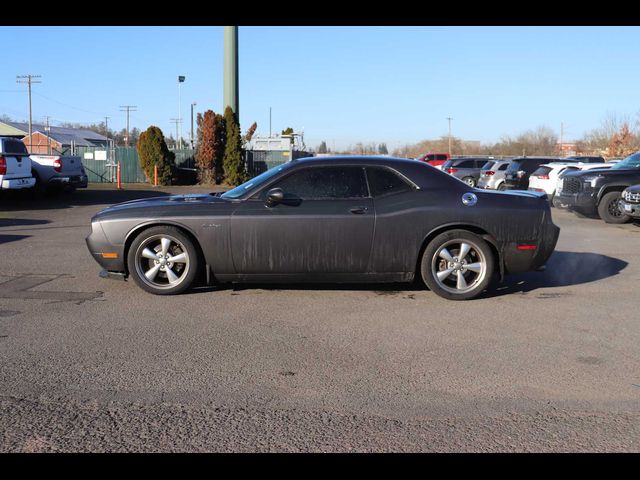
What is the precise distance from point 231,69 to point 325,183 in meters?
27.8

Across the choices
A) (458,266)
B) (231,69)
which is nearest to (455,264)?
(458,266)

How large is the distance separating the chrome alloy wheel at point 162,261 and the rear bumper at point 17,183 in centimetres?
1147

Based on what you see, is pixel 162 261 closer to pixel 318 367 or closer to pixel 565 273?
pixel 318 367

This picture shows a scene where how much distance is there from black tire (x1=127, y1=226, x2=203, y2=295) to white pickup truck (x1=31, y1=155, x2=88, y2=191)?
13982 mm

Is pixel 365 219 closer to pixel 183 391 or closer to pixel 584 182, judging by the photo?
pixel 183 391

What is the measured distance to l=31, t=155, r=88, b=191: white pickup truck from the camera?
63.0 ft

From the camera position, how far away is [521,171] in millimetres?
21766

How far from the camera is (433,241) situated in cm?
654

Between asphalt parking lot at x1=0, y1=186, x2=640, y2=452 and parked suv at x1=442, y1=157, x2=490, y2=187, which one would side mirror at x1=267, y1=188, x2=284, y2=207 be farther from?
parked suv at x1=442, y1=157, x2=490, y2=187

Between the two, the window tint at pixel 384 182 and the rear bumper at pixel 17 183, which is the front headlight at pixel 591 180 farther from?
the rear bumper at pixel 17 183

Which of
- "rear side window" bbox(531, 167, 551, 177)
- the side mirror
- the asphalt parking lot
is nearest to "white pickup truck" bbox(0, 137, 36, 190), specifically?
the asphalt parking lot

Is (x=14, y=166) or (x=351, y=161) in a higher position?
(x=14, y=166)
